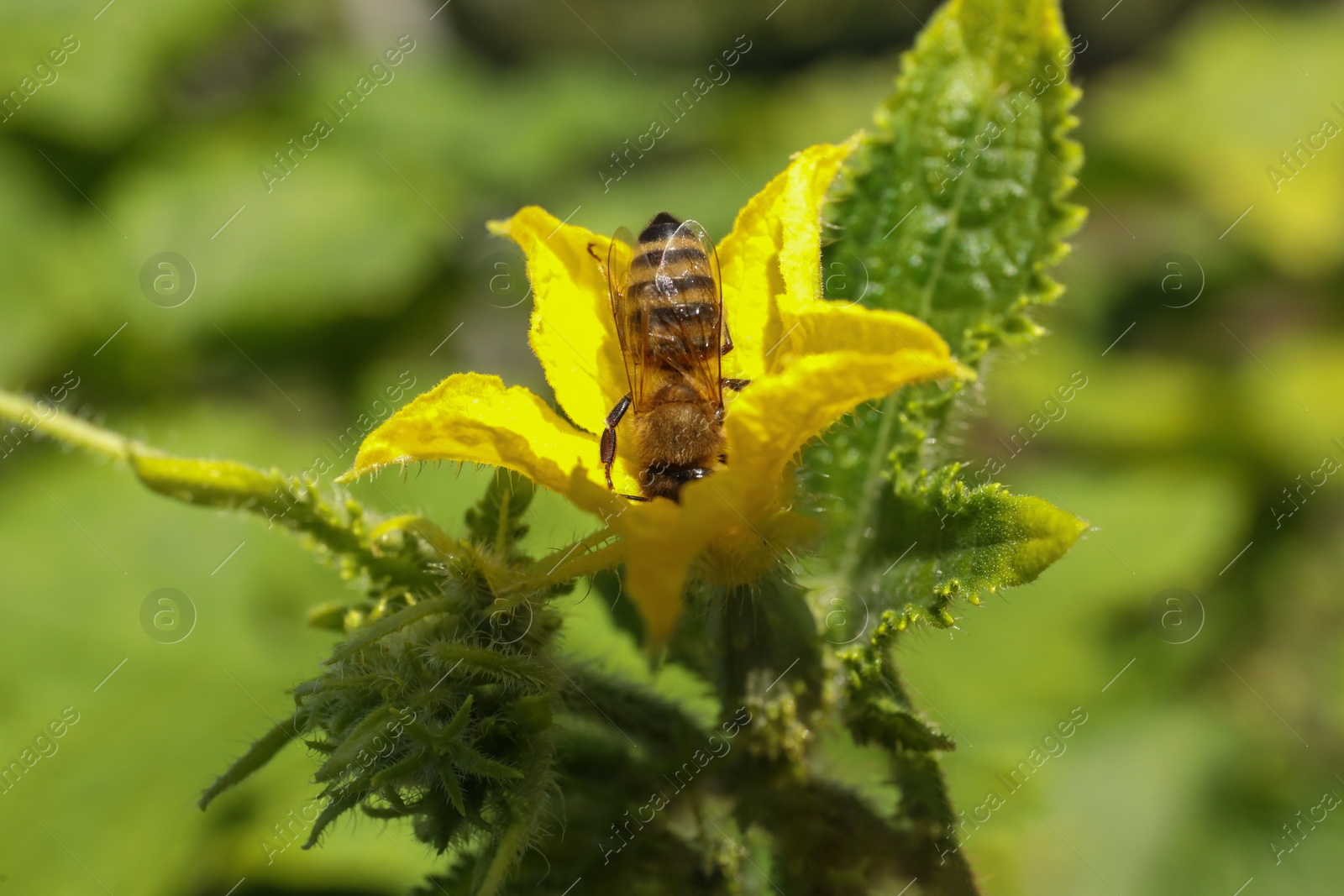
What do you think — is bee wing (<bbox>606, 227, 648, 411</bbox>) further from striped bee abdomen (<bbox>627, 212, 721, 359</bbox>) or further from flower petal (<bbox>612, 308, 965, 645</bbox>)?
flower petal (<bbox>612, 308, 965, 645</bbox>)

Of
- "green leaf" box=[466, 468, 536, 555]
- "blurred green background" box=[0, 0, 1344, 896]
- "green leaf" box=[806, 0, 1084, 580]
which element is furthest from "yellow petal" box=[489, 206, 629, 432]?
"blurred green background" box=[0, 0, 1344, 896]

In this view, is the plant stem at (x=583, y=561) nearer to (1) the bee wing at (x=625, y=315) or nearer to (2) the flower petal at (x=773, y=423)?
(2) the flower petal at (x=773, y=423)

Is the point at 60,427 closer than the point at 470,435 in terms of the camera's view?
No

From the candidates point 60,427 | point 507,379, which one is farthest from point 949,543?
point 507,379

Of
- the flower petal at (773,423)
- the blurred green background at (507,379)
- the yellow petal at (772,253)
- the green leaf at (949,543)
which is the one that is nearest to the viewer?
the flower petal at (773,423)

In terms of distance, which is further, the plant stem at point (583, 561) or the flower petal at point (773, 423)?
the plant stem at point (583, 561)

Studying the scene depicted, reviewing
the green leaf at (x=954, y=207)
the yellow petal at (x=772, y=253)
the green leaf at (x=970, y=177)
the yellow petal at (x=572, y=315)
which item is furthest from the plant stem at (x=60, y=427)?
the green leaf at (x=970, y=177)

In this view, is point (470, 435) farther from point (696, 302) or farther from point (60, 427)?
point (60, 427)
